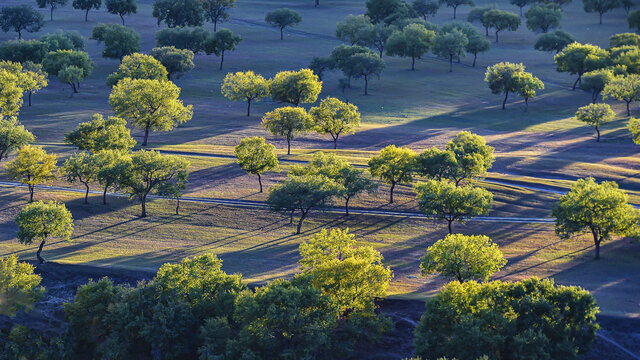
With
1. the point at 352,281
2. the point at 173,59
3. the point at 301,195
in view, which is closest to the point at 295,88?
the point at 173,59

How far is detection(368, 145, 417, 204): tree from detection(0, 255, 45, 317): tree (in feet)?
184

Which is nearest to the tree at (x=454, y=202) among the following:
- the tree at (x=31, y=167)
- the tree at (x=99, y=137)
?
the tree at (x=99, y=137)

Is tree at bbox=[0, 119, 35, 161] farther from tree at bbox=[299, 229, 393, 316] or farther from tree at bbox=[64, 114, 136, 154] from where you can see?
tree at bbox=[299, 229, 393, 316]

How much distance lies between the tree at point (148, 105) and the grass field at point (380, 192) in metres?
4.81

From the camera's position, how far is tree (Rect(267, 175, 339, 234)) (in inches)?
4151

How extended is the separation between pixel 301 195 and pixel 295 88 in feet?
215

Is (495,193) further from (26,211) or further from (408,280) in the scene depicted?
(26,211)

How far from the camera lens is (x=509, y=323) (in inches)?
2940

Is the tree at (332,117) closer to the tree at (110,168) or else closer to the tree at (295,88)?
the tree at (295,88)


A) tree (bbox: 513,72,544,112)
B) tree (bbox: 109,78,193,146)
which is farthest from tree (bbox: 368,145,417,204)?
tree (bbox: 513,72,544,112)

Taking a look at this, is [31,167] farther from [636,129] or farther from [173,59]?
[636,129]

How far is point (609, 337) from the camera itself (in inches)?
3007

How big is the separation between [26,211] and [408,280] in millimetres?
52287

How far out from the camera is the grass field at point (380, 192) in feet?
309
